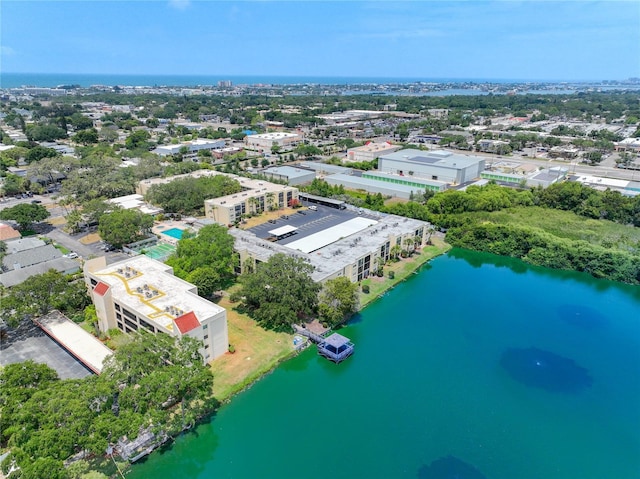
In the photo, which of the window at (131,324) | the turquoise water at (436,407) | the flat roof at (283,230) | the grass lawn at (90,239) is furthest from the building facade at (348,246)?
the grass lawn at (90,239)

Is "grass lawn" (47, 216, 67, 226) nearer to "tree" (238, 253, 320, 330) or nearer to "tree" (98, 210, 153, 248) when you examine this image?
"tree" (98, 210, 153, 248)

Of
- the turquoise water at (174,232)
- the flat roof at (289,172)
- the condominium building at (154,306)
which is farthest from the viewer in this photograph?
the flat roof at (289,172)

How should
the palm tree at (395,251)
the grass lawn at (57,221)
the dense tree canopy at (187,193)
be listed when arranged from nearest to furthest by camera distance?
the palm tree at (395,251), the dense tree canopy at (187,193), the grass lawn at (57,221)

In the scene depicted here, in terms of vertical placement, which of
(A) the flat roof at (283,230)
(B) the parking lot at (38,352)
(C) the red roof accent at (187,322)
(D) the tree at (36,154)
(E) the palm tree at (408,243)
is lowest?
(B) the parking lot at (38,352)

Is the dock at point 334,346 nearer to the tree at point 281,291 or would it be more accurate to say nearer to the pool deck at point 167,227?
the tree at point 281,291

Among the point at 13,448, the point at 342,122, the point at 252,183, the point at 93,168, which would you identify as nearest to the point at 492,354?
the point at 13,448

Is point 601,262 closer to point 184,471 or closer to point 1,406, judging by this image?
point 184,471
